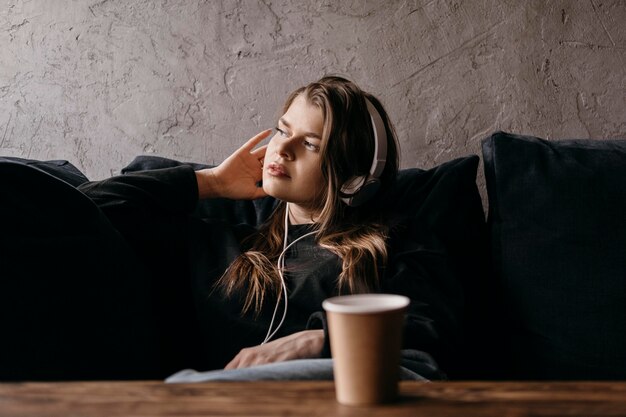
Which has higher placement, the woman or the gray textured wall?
the gray textured wall

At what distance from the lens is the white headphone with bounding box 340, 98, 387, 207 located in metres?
1.46

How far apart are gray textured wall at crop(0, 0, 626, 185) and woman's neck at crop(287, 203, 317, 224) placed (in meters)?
0.38

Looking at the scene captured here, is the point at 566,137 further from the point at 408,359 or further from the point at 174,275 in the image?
the point at 174,275

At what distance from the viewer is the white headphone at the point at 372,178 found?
4.80 feet

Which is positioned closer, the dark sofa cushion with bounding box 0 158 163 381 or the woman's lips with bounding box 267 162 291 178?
the dark sofa cushion with bounding box 0 158 163 381

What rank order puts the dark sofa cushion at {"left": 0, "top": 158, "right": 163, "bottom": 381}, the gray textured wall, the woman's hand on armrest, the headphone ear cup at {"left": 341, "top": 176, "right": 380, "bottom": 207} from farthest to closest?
1. the gray textured wall
2. the headphone ear cup at {"left": 341, "top": 176, "right": 380, "bottom": 207}
3. the woman's hand on armrest
4. the dark sofa cushion at {"left": 0, "top": 158, "right": 163, "bottom": 381}

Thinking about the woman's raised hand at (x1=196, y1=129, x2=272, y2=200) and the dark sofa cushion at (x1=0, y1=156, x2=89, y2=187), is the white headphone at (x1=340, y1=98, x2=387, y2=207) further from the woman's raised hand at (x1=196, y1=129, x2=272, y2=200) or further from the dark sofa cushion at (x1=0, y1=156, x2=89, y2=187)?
the dark sofa cushion at (x1=0, y1=156, x2=89, y2=187)

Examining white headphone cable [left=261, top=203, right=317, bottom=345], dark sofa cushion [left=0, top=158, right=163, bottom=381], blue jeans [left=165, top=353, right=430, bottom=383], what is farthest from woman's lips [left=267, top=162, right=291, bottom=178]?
blue jeans [left=165, top=353, right=430, bottom=383]

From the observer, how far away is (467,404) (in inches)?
23.5

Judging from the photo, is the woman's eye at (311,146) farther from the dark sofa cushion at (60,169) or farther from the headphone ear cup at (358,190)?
the dark sofa cushion at (60,169)

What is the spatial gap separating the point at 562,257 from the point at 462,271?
216 mm

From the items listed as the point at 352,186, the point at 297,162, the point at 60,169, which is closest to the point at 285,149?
the point at 297,162

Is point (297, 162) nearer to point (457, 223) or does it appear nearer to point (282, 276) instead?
point (282, 276)

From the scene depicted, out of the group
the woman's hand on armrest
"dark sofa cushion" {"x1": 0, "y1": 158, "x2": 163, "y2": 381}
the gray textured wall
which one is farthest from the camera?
the gray textured wall
